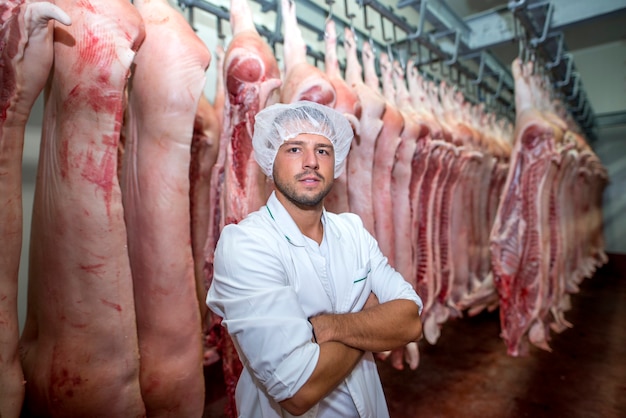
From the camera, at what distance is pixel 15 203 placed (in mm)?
1179

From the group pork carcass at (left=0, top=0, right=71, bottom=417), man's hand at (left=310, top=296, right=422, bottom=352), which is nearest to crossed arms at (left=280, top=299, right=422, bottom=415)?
man's hand at (left=310, top=296, right=422, bottom=352)

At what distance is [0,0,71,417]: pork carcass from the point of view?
3.62 ft

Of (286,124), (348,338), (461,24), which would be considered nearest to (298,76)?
(286,124)

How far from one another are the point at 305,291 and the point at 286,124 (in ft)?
2.04

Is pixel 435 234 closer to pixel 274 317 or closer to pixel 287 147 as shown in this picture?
pixel 287 147

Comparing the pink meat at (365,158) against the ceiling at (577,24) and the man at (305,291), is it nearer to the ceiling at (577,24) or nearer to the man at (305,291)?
the man at (305,291)

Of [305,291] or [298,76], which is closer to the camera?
[305,291]

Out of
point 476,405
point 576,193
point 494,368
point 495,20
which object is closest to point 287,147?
point 476,405

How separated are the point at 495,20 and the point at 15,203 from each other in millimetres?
3756

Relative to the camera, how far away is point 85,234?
1344mm

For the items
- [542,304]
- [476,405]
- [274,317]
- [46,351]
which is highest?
[274,317]

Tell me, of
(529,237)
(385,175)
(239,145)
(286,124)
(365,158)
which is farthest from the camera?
(529,237)

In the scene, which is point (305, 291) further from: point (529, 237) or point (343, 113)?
point (529, 237)

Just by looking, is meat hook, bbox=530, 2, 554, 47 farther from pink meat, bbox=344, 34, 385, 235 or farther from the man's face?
the man's face
